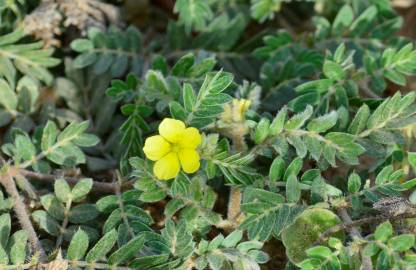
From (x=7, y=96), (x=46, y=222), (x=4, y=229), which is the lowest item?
(x=46, y=222)

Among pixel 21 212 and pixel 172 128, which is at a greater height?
pixel 172 128

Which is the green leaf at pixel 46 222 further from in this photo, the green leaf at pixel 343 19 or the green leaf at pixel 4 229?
the green leaf at pixel 343 19

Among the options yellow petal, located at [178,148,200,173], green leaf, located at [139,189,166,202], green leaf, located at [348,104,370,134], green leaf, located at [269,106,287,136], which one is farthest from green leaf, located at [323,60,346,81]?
green leaf, located at [139,189,166,202]

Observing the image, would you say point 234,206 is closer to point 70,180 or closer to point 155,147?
point 155,147

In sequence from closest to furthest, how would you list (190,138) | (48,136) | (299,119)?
(190,138)
(299,119)
(48,136)

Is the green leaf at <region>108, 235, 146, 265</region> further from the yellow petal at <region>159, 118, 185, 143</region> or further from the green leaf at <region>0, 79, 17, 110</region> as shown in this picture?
the green leaf at <region>0, 79, 17, 110</region>

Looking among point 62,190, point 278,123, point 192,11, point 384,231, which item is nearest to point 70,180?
point 62,190

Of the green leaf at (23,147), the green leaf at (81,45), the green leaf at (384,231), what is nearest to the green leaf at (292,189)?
the green leaf at (384,231)
